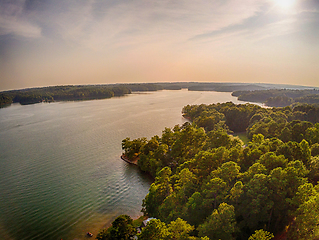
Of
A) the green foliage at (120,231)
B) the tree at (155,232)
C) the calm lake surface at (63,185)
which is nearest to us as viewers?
the tree at (155,232)

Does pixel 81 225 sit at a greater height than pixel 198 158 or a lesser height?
lesser

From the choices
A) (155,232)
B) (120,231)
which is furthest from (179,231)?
(120,231)

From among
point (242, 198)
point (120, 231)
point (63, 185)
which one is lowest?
point (63, 185)

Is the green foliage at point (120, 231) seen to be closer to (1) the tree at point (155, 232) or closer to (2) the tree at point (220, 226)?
(1) the tree at point (155, 232)

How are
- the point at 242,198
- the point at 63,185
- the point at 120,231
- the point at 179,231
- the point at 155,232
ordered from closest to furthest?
the point at 155,232, the point at 179,231, the point at 120,231, the point at 242,198, the point at 63,185

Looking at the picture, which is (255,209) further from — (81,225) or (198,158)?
(81,225)

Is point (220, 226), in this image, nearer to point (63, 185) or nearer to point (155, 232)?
point (155, 232)

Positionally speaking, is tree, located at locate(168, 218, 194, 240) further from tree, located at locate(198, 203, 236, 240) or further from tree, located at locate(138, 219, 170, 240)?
tree, located at locate(198, 203, 236, 240)

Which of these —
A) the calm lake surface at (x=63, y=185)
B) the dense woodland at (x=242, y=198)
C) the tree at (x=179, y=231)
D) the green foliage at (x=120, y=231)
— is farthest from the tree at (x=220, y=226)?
the calm lake surface at (x=63, y=185)

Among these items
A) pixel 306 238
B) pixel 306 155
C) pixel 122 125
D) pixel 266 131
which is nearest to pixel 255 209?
pixel 306 238

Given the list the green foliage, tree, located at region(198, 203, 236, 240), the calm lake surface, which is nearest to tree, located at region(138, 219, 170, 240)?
the green foliage

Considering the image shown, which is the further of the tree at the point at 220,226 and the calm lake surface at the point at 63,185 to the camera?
the calm lake surface at the point at 63,185
